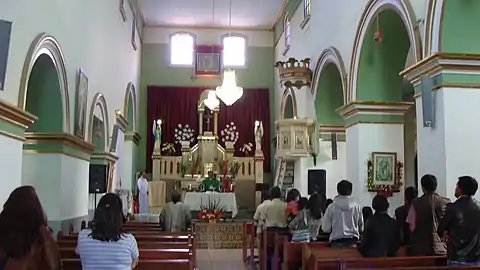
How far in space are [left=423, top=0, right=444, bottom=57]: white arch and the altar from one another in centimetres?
1264

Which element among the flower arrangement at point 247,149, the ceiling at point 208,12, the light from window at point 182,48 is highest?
the ceiling at point 208,12

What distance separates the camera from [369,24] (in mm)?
9906

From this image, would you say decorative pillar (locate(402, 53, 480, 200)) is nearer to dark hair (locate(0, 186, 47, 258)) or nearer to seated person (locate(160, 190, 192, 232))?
seated person (locate(160, 190, 192, 232))

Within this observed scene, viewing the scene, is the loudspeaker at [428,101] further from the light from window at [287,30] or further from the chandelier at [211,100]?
the chandelier at [211,100]

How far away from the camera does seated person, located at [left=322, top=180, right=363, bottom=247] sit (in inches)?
263

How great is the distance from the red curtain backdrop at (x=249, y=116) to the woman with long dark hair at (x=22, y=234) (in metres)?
18.4

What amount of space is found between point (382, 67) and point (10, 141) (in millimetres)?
6543

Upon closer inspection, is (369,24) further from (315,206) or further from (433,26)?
(315,206)

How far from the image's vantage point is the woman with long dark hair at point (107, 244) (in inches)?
154

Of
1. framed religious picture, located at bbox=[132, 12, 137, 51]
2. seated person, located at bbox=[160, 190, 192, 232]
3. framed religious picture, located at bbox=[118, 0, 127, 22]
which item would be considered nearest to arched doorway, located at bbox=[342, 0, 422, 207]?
seated person, located at bbox=[160, 190, 192, 232]

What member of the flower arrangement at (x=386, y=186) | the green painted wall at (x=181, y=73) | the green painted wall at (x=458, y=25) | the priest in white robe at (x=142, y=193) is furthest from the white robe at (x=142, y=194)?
the green painted wall at (x=458, y=25)

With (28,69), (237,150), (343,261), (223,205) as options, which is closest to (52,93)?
(28,69)

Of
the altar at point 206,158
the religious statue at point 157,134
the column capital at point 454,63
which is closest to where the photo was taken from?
A: the column capital at point 454,63

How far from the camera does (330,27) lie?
42.0 ft
